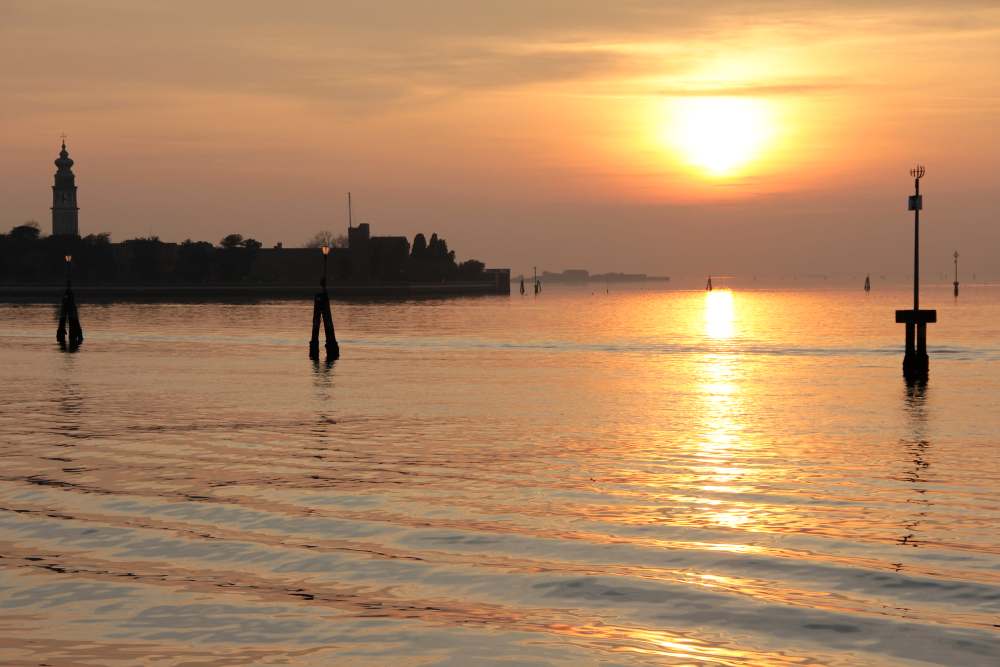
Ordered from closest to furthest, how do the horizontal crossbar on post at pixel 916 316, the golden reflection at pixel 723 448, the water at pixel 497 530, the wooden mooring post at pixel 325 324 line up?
the water at pixel 497 530 < the golden reflection at pixel 723 448 < the horizontal crossbar on post at pixel 916 316 < the wooden mooring post at pixel 325 324

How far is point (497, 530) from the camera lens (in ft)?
53.1

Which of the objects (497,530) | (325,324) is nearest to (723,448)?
(497,530)

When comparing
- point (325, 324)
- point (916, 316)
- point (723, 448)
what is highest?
point (916, 316)

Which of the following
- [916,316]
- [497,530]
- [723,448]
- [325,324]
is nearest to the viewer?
[497,530]

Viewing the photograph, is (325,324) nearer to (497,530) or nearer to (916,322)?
(916,322)

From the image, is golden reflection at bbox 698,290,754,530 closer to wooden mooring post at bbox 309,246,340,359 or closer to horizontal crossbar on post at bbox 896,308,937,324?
horizontal crossbar on post at bbox 896,308,937,324

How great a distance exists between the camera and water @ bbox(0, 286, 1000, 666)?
35.9 feet

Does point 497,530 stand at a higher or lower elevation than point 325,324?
lower

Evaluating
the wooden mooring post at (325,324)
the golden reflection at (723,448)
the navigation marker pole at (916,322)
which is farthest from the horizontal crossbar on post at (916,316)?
the wooden mooring post at (325,324)

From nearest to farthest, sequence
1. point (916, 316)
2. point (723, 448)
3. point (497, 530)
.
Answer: point (497, 530)
point (723, 448)
point (916, 316)

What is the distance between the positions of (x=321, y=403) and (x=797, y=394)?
16388 mm

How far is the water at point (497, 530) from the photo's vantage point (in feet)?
35.9

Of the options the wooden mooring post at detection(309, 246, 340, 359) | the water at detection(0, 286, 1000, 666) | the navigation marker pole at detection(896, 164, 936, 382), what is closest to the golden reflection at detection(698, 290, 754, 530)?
the water at detection(0, 286, 1000, 666)

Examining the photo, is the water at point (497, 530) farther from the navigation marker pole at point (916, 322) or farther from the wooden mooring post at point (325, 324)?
the wooden mooring post at point (325, 324)
